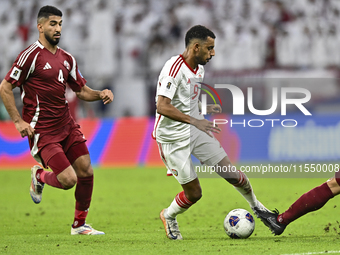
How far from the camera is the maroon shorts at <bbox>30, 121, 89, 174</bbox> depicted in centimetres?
564

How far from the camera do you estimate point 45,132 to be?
5770 mm

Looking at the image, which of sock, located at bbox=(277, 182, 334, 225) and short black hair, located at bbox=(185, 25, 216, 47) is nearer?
sock, located at bbox=(277, 182, 334, 225)

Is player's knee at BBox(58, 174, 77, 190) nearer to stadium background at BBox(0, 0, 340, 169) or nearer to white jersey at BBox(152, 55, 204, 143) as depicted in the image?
white jersey at BBox(152, 55, 204, 143)

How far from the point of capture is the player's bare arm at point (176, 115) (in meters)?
5.20

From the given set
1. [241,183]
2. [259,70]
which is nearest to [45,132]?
[241,183]

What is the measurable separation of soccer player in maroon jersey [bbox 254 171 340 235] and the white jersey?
4.30 feet

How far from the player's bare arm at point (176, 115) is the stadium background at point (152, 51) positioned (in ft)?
26.6

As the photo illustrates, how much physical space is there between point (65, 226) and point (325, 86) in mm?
11050

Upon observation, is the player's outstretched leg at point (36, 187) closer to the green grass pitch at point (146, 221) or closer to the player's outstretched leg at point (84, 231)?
the green grass pitch at point (146, 221)

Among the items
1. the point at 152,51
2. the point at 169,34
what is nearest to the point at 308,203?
the point at 152,51

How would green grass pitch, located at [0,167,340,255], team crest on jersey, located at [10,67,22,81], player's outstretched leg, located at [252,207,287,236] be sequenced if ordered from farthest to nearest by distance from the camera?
team crest on jersey, located at [10,67,22,81] < player's outstretched leg, located at [252,207,287,236] < green grass pitch, located at [0,167,340,255]

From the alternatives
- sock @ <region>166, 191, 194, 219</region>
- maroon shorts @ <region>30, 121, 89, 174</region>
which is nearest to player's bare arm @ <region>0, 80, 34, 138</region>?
maroon shorts @ <region>30, 121, 89, 174</region>

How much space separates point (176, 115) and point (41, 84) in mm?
1646

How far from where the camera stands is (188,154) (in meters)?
5.63
